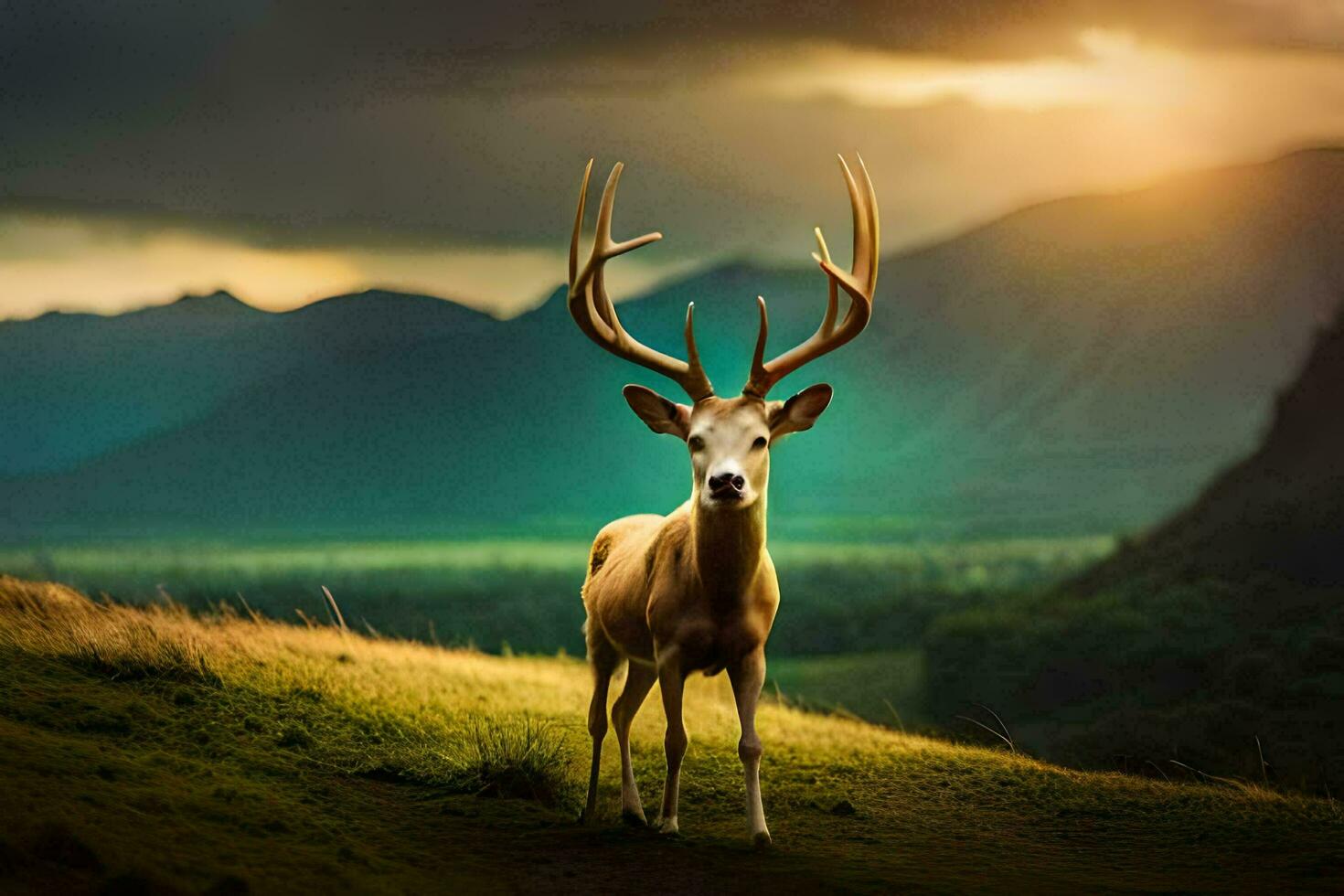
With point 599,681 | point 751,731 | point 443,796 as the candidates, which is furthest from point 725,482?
point 443,796

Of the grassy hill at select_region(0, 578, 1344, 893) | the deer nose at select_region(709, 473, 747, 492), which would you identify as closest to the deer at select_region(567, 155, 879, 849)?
the deer nose at select_region(709, 473, 747, 492)

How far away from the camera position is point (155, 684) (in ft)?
30.4

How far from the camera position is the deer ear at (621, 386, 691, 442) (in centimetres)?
742

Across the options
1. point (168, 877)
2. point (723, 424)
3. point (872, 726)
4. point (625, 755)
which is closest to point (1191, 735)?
point (872, 726)

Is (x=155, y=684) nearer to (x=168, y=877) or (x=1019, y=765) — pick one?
(x=168, y=877)

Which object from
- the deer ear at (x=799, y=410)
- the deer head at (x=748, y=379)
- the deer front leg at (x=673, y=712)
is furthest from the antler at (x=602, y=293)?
the deer front leg at (x=673, y=712)

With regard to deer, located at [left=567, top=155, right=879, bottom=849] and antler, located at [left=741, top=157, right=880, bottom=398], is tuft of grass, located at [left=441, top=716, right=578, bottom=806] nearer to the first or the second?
deer, located at [left=567, top=155, right=879, bottom=849]

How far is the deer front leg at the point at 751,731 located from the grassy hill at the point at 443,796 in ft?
0.59

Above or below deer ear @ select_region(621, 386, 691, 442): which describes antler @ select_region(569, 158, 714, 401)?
above

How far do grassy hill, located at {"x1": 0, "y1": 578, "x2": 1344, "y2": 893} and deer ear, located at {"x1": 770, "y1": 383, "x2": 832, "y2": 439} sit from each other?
2291 mm

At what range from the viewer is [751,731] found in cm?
706

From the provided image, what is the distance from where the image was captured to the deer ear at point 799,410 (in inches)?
288

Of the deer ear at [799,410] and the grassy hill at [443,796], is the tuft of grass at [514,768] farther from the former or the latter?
the deer ear at [799,410]

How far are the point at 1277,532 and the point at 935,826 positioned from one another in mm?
10655
